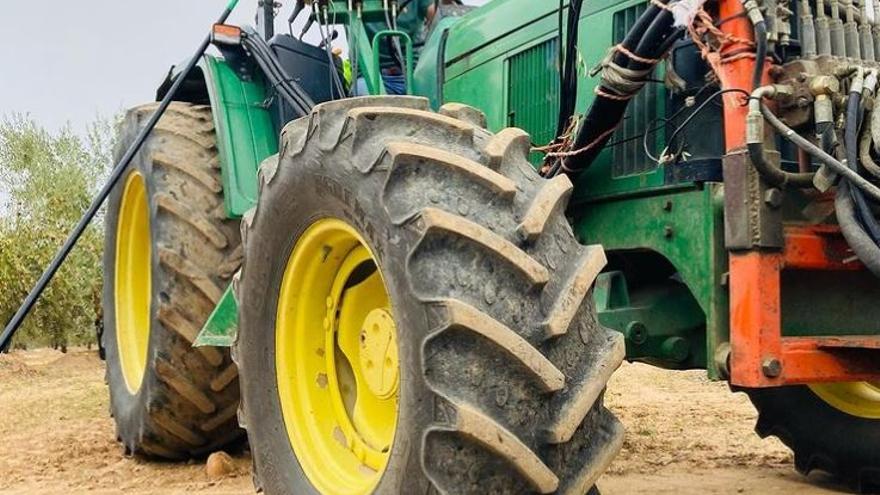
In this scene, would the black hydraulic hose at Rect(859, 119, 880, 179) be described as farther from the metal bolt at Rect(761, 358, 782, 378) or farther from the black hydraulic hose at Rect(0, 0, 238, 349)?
the black hydraulic hose at Rect(0, 0, 238, 349)

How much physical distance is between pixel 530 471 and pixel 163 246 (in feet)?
8.53

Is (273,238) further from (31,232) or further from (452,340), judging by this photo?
(31,232)

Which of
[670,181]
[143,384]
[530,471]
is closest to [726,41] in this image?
[670,181]

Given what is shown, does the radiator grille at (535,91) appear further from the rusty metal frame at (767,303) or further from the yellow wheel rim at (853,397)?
the yellow wheel rim at (853,397)

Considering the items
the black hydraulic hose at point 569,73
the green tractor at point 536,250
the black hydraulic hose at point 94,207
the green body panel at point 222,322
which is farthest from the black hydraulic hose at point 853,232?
the black hydraulic hose at point 94,207

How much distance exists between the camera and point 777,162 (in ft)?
8.79

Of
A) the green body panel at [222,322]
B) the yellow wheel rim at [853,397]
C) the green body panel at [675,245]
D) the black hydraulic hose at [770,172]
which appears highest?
the black hydraulic hose at [770,172]

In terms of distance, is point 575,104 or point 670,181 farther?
point 575,104

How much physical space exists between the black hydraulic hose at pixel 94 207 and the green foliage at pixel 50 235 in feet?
34.8

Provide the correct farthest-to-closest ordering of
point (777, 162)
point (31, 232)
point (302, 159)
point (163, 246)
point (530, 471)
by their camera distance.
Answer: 1. point (31, 232)
2. point (163, 246)
3. point (302, 159)
4. point (777, 162)
5. point (530, 471)

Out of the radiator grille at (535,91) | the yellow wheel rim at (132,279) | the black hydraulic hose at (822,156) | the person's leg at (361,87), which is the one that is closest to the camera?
the black hydraulic hose at (822,156)

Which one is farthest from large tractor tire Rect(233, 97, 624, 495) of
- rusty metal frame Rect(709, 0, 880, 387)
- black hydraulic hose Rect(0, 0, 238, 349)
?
black hydraulic hose Rect(0, 0, 238, 349)

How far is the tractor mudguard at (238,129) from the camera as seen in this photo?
4.50 m

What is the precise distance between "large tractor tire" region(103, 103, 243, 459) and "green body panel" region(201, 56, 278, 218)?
0.14m
